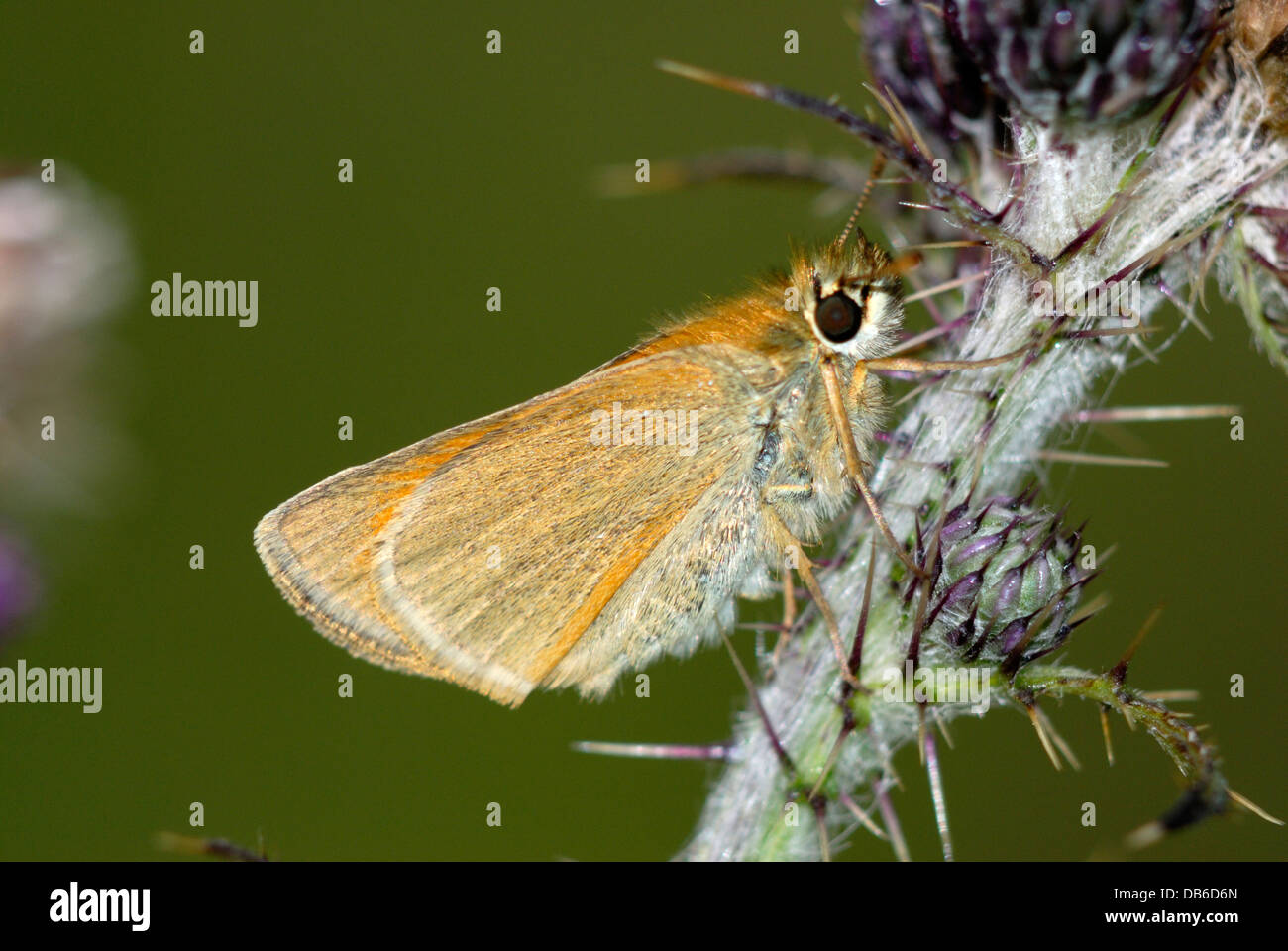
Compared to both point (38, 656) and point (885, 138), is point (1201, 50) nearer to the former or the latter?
point (885, 138)

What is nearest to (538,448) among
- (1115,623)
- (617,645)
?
(617,645)
